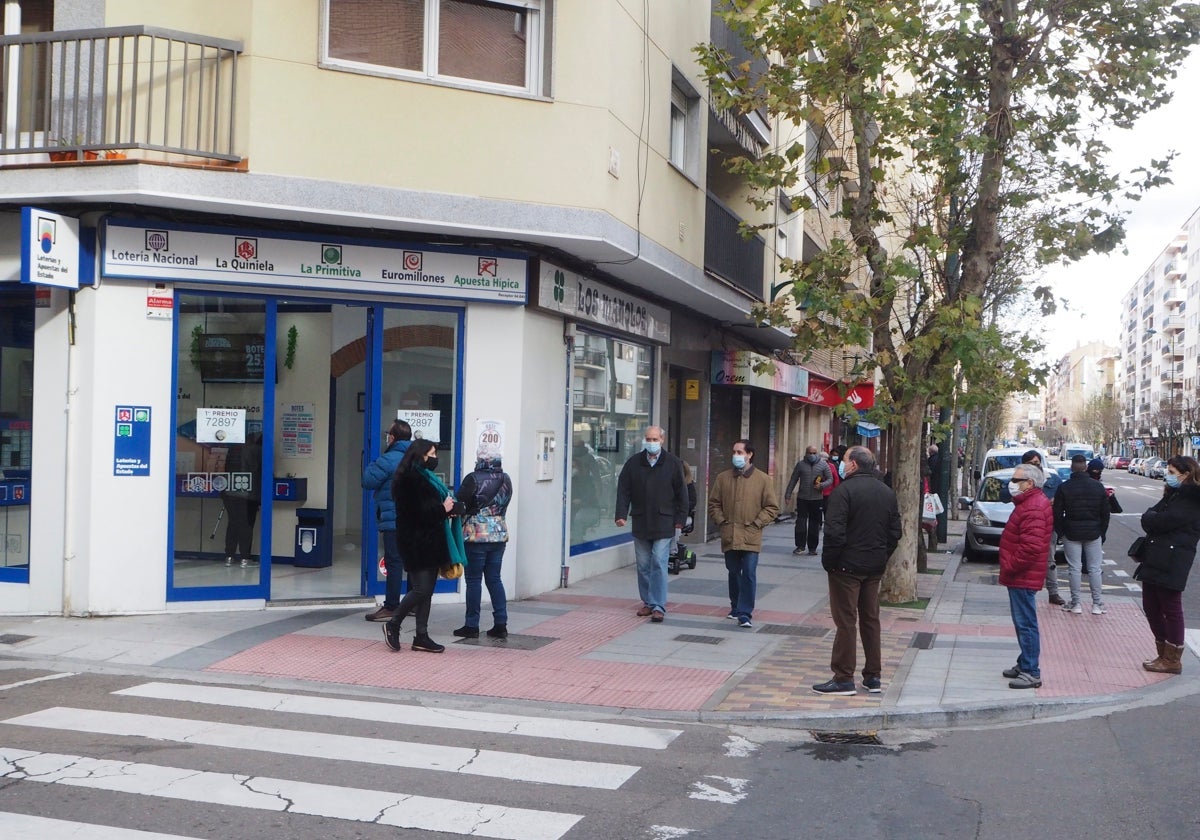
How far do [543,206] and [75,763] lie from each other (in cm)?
729

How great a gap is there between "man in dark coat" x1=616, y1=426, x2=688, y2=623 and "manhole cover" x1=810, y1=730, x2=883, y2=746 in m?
4.12

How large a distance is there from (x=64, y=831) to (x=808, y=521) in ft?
52.8

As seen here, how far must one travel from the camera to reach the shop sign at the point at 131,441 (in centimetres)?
1133

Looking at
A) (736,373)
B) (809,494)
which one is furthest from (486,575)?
(736,373)

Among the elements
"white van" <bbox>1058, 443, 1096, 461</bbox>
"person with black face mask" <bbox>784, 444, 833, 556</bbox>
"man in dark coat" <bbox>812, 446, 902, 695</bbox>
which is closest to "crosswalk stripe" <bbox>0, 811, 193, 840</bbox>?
"man in dark coat" <bbox>812, 446, 902, 695</bbox>

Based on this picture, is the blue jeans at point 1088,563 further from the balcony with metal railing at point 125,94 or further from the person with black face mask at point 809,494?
the balcony with metal railing at point 125,94

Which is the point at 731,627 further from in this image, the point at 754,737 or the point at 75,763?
the point at 75,763

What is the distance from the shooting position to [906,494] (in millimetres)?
14156

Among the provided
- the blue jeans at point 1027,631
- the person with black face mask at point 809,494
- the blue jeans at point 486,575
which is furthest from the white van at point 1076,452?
the blue jeans at point 486,575

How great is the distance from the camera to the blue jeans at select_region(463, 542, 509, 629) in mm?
10461

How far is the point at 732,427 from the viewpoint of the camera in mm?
23406

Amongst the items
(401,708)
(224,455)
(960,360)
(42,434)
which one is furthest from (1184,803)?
(42,434)

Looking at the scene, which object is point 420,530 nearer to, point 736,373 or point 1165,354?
point 736,373

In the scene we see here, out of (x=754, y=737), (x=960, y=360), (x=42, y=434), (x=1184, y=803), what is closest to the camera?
(x=1184, y=803)
